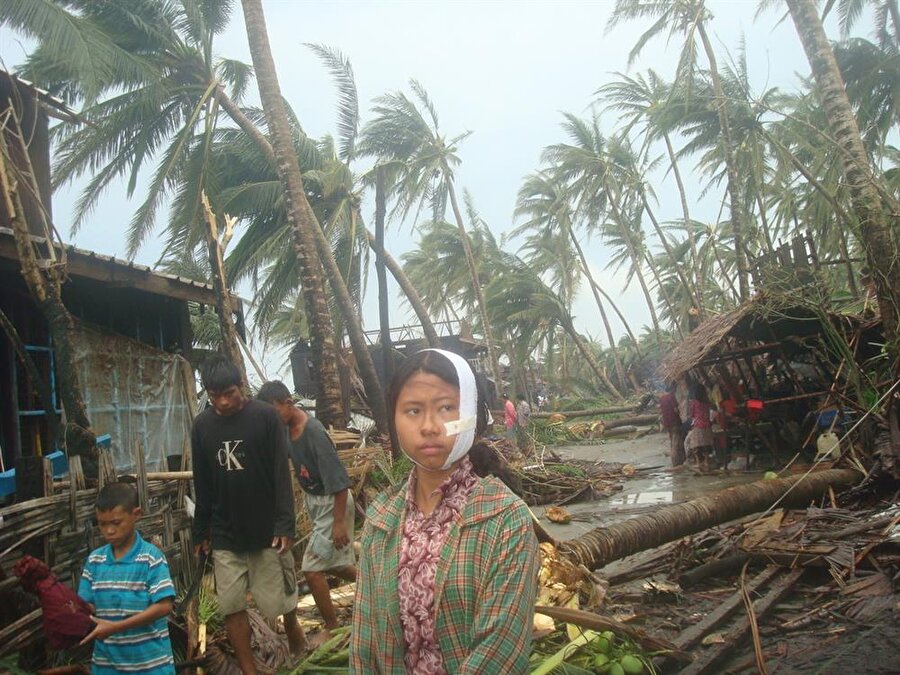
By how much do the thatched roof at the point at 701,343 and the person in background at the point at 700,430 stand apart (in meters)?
0.65

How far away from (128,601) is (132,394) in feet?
21.5

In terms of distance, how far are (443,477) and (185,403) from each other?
8.81 meters

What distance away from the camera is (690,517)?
572cm

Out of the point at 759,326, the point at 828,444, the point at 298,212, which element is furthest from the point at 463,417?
the point at 759,326

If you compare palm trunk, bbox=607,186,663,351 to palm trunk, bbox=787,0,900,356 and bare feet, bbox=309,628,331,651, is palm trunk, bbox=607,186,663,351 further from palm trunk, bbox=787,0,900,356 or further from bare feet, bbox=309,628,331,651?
bare feet, bbox=309,628,331,651

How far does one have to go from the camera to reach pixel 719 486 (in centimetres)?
1009

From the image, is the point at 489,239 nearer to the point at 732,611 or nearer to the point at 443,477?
the point at 732,611

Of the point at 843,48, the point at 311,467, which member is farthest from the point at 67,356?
the point at 843,48

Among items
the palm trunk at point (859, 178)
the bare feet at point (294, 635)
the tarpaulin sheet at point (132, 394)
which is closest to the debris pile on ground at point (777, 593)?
the bare feet at point (294, 635)

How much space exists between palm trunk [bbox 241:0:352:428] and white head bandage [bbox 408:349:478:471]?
7842mm

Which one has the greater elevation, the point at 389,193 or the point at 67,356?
the point at 389,193

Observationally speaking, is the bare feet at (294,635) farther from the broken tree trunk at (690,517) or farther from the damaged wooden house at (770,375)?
the damaged wooden house at (770,375)

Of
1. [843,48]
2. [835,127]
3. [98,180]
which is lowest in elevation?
[835,127]

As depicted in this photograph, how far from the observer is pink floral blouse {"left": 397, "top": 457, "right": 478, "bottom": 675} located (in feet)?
5.98
